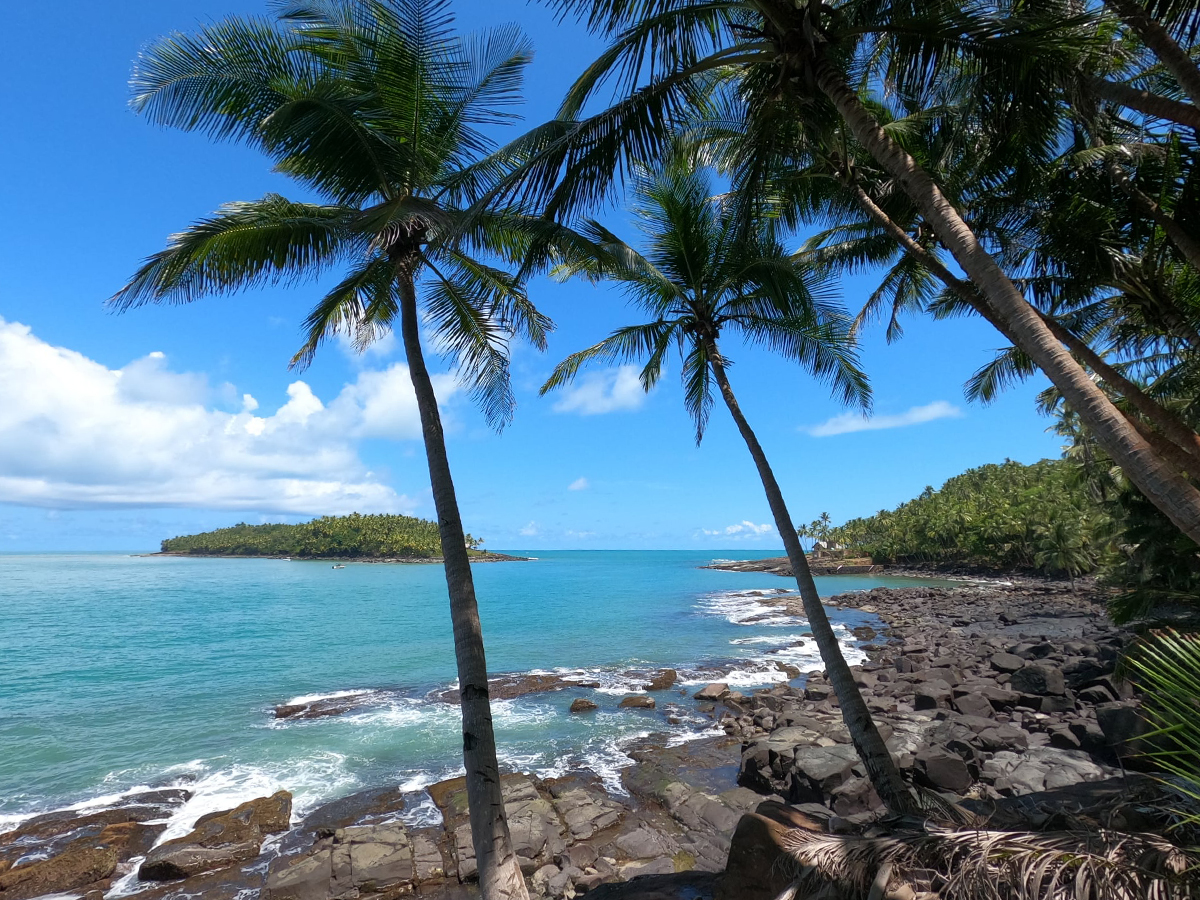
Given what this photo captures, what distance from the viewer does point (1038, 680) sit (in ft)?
46.8

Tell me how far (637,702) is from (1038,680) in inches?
400

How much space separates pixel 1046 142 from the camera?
7219mm

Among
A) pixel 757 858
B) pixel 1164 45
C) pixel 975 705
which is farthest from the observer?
pixel 975 705

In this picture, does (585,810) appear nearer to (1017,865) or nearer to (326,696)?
(1017,865)

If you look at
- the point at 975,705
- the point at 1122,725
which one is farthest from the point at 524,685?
the point at 1122,725

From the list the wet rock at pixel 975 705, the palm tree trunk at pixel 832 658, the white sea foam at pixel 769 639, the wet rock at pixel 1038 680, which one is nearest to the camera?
the palm tree trunk at pixel 832 658

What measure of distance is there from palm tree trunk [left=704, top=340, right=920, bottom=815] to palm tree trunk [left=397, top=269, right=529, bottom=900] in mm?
3688

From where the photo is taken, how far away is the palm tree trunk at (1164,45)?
484 cm

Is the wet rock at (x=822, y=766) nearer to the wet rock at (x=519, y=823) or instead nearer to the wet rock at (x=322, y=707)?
the wet rock at (x=519, y=823)

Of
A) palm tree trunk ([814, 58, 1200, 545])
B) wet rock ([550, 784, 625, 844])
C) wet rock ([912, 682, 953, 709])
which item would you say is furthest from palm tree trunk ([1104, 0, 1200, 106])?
wet rock ([912, 682, 953, 709])

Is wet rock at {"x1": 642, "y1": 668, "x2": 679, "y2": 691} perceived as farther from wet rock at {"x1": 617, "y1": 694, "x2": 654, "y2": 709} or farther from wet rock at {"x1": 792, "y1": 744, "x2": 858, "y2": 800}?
wet rock at {"x1": 792, "y1": 744, "x2": 858, "y2": 800}

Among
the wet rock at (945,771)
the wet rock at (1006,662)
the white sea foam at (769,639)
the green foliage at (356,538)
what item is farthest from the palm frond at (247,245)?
the green foliage at (356,538)

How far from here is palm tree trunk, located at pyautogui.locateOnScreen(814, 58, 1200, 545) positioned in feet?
11.5

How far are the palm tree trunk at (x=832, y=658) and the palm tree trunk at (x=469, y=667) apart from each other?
12.1 ft
